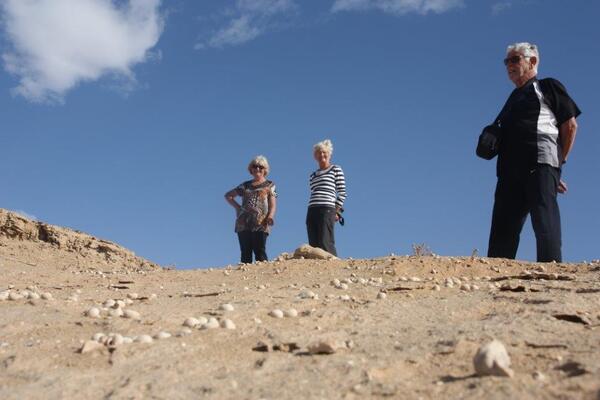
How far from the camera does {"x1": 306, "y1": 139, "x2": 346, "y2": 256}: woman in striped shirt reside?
379 inches

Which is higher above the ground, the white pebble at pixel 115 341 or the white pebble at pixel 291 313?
the white pebble at pixel 291 313

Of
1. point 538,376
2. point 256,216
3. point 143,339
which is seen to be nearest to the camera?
point 538,376

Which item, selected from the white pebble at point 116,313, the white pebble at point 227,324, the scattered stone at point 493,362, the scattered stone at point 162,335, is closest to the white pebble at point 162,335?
the scattered stone at point 162,335

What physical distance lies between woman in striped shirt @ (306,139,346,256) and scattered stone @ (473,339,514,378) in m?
7.25

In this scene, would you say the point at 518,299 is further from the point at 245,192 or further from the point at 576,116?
the point at 245,192

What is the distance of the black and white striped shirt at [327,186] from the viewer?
9.65 metres

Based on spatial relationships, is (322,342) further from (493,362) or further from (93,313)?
(93,313)

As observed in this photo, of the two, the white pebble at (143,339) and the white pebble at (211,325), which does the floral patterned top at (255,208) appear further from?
the white pebble at (143,339)

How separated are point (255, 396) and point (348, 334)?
1.06m

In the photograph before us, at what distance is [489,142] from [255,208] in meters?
4.73

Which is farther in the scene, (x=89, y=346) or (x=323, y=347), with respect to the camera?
(x=89, y=346)

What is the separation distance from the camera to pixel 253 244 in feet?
35.0

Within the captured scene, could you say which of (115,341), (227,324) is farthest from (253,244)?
(115,341)

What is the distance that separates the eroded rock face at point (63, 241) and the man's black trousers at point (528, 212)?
9199 mm
